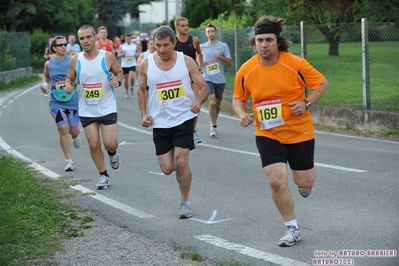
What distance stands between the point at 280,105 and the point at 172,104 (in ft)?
5.57

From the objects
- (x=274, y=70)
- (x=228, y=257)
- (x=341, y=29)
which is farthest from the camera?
(x=341, y=29)

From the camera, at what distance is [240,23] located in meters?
33.4

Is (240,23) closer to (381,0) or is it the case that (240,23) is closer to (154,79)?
(381,0)

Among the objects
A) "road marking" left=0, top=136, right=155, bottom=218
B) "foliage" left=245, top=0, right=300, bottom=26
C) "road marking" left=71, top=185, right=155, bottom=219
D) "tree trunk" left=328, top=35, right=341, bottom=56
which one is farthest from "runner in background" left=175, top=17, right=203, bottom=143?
"foliage" left=245, top=0, right=300, bottom=26

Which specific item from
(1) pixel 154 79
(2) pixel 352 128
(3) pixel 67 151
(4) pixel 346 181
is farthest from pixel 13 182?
(2) pixel 352 128

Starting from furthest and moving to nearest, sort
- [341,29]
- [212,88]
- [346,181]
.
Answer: [341,29] < [212,88] < [346,181]

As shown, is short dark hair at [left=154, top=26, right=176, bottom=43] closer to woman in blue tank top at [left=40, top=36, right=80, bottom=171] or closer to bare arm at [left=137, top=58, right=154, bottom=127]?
bare arm at [left=137, top=58, right=154, bottom=127]

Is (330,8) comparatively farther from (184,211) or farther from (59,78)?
(184,211)

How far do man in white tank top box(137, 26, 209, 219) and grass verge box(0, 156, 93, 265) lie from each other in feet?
3.35

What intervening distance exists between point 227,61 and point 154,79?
7.05m

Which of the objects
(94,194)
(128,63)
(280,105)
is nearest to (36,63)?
(128,63)

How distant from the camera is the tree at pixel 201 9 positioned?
4269 cm

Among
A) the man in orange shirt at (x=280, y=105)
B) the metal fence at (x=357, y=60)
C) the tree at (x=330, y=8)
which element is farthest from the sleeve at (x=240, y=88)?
the tree at (x=330, y=8)

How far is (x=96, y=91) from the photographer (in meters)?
9.97
